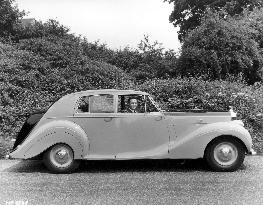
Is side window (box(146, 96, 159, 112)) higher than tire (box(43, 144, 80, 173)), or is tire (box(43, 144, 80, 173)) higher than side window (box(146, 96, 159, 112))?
side window (box(146, 96, 159, 112))

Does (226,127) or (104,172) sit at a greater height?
(226,127)

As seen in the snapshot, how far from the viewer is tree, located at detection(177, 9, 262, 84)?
61.3 feet

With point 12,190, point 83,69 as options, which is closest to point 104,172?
point 12,190

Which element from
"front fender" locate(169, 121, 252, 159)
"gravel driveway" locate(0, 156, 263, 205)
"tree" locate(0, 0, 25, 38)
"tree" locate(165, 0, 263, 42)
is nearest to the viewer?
"gravel driveway" locate(0, 156, 263, 205)

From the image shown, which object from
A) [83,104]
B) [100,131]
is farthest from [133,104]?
[83,104]

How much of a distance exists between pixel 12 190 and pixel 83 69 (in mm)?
10367

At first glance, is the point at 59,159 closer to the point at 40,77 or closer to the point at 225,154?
the point at 225,154

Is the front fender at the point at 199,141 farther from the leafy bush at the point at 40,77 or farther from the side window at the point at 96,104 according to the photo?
the leafy bush at the point at 40,77

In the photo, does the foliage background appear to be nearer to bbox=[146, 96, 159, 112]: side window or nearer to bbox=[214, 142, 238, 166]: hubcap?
bbox=[214, 142, 238, 166]: hubcap

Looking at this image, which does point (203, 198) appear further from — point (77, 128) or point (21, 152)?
point (21, 152)

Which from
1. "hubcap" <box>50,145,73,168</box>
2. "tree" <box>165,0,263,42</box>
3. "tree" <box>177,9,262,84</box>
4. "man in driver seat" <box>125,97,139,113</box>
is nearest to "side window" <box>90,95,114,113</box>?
"man in driver seat" <box>125,97,139,113</box>

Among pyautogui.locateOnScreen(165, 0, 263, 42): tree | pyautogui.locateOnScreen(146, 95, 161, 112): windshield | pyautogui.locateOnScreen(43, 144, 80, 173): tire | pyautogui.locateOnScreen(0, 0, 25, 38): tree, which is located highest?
pyautogui.locateOnScreen(165, 0, 263, 42): tree

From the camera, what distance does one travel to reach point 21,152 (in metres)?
8.96

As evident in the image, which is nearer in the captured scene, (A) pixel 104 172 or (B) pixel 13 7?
(A) pixel 104 172
